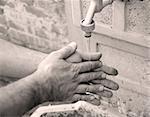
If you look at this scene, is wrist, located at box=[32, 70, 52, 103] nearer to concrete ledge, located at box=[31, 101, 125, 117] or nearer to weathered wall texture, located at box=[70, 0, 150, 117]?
concrete ledge, located at box=[31, 101, 125, 117]

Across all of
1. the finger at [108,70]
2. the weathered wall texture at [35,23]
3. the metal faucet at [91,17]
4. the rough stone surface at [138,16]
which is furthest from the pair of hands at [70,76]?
the weathered wall texture at [35,23]

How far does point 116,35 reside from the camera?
5.03ft

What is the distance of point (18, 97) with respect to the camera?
1287mm

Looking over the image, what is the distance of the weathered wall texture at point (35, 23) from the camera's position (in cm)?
196

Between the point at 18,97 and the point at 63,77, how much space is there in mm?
201

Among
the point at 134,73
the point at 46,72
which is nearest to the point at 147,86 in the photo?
the point at 134,73

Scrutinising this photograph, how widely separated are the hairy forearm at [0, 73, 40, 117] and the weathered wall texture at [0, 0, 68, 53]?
0.70m

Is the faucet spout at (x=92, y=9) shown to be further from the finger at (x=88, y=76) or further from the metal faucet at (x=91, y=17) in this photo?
the finger at (x=88, y=76)

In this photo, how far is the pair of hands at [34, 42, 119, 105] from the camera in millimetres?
1327

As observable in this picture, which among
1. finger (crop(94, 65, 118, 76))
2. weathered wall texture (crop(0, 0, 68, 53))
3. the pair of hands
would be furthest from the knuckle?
weathered wall texture (crop(0, 0, 68, 53))

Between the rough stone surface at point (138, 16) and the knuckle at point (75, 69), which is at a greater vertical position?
the rough stone surface at point (138, 16)

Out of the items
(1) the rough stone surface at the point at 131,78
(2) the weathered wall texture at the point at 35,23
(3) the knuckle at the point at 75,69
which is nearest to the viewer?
(3) the knuckle at the point at 75,69

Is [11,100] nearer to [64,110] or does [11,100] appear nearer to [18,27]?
[64,110]

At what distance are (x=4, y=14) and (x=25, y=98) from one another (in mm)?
1156
